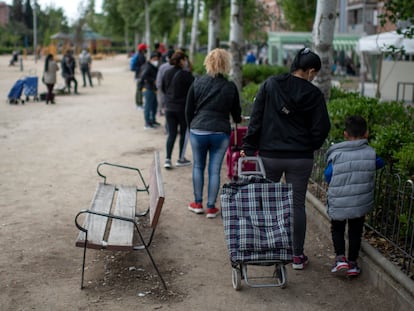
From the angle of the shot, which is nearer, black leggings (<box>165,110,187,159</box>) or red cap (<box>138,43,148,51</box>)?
black leggings (<box>165,110,187,159</box>)

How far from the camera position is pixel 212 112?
6574mm

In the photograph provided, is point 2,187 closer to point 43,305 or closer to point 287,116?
point 43,305

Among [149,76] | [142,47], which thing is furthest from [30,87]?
[149,76]

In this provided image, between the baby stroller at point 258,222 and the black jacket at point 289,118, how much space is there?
1.26 feet

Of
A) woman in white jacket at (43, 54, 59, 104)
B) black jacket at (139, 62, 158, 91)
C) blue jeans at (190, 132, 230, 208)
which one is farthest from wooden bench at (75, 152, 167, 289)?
woman in white jacket at (43, 54, 59, 104)

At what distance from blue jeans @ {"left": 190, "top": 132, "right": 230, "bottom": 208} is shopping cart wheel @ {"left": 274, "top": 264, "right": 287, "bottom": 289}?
6.54 feet

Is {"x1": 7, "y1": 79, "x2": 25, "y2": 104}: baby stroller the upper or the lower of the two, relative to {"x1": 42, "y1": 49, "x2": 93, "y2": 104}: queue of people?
lower

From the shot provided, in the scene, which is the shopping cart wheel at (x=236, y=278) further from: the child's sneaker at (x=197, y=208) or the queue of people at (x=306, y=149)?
the child's sneaker at (x=197, y=208)

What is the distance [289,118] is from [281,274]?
124 centimetres

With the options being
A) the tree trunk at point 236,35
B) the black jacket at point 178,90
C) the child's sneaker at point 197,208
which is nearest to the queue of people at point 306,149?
the child's sneaker at point 197,208

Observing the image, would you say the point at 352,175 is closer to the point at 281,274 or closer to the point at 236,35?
the point at 281,274

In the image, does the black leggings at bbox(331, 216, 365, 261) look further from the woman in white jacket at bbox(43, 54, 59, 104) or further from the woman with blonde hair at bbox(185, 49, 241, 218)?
the woman in white jacket at bbox(43, 54, 59, 104)

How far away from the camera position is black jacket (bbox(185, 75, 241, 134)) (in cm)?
655

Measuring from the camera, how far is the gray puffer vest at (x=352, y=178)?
474 centimetres
